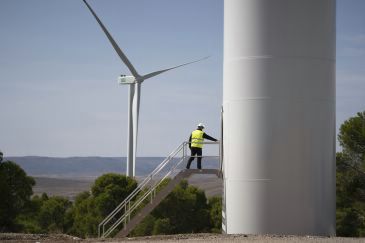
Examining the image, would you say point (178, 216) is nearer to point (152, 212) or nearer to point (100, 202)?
point (152, 212)

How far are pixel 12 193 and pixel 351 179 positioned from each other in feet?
91.8

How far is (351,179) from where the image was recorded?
4019 cm

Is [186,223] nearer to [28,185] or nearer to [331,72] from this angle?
[28,185]

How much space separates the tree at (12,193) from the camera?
169 feet

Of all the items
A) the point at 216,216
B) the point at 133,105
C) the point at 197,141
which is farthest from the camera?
the point at 133,105

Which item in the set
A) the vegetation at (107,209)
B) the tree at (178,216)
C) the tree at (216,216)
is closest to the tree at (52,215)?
the vegetation at (107,209)

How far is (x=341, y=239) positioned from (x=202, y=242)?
13.4 feet

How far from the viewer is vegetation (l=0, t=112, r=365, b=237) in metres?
42.6

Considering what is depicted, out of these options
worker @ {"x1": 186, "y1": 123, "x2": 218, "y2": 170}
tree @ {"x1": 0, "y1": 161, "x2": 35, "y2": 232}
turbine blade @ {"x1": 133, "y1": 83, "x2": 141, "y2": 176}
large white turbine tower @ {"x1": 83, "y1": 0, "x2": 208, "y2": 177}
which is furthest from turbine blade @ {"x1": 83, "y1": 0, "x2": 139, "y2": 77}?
worker @ {"x1": 186, "y1": 123, "x2": 218, "y2": 170}

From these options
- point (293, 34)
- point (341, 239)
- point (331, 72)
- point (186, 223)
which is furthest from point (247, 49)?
point (186, 223)

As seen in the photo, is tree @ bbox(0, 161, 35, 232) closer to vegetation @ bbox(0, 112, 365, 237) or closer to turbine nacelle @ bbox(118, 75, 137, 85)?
vegetation @ bbox(0, 112, 365, 237)

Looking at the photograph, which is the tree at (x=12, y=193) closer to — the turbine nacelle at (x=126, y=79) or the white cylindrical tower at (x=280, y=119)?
the turbine nacelle at (x=126, y=79)

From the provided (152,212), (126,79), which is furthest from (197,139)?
(126,79)

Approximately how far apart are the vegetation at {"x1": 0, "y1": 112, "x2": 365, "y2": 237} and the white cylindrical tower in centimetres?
2057
